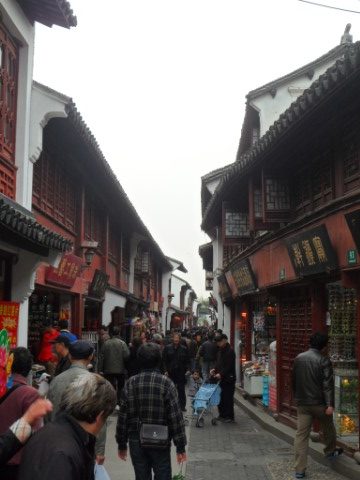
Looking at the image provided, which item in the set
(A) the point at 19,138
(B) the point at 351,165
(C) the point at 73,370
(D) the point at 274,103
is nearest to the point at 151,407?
(C) the point at 73,370

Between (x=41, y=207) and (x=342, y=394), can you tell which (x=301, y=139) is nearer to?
(x=342, y=394)

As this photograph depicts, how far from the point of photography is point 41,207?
1231 centimetres

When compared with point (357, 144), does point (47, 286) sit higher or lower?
lower

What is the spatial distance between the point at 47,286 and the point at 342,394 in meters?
6.03

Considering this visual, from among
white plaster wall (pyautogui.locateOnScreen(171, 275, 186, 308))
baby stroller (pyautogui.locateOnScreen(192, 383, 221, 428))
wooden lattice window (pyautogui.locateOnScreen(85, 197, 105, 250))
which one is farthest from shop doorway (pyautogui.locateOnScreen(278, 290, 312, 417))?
white plaster wall (pyautogui.locateOnScreen(171, 275, 186, 308))

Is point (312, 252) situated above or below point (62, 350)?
above

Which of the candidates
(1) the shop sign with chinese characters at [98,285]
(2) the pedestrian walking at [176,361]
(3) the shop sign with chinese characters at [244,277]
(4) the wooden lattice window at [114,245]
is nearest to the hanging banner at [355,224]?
(2) the pedestrian walking at [176,361]

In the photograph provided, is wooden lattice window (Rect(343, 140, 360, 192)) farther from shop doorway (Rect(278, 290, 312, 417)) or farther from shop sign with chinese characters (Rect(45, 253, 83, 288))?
shop sign with chinese characters (Rect(45, 253, 83, 288))

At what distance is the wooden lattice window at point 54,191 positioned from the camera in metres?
12.2

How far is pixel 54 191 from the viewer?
13.5m

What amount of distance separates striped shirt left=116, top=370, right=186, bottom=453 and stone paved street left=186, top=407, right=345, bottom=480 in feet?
9.86

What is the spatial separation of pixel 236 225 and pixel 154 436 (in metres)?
10.8

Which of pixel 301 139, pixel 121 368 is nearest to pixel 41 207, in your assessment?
pixel 121 368

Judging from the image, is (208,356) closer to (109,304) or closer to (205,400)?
(205,400)
